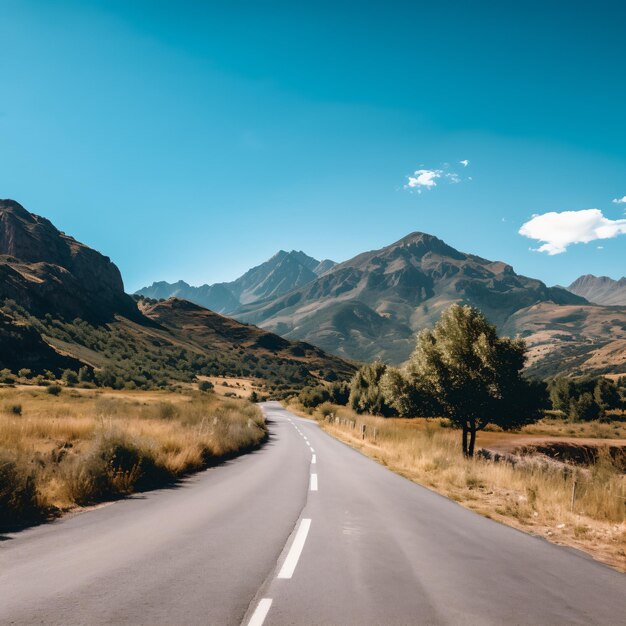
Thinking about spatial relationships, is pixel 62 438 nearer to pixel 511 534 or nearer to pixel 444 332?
pixel 511 534

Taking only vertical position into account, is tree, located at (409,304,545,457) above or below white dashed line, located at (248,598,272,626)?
above

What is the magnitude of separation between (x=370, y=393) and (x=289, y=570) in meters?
49.3

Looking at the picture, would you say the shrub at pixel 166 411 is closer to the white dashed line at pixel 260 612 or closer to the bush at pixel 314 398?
the white dashed line at pixel 260 612

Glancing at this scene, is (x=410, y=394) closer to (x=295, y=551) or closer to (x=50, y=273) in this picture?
(x=295, y=551)

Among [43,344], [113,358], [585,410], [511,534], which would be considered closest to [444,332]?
[511,534]

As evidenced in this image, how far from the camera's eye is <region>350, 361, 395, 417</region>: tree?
52.2m

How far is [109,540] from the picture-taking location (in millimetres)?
5977

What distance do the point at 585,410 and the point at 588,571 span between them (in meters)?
74.5

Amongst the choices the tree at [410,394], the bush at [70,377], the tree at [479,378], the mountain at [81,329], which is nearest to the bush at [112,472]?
the tree at [479,378]

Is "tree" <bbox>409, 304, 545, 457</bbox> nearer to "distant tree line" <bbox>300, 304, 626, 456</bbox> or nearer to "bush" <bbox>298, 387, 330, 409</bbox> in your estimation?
"distant tree line" <bbox>300, 304, 626, 456</bbox>

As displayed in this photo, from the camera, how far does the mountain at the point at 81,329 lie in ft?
264

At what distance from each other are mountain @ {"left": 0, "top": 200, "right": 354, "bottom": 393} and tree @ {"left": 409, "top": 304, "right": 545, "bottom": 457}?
207ft

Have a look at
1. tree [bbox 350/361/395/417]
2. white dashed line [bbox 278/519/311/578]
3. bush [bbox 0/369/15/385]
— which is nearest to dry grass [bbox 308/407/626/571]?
white dashed line [bbox 278/519/311/578]

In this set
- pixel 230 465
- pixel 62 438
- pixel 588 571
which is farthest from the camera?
pixel 230 465
